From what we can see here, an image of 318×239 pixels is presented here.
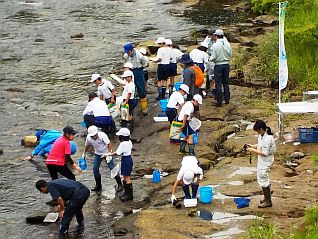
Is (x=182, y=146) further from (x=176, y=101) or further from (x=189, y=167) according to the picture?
(x=189, y=167)

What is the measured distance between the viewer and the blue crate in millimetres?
15008

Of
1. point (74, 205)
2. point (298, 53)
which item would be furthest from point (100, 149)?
point (298, 53)

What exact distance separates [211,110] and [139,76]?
2100 mm

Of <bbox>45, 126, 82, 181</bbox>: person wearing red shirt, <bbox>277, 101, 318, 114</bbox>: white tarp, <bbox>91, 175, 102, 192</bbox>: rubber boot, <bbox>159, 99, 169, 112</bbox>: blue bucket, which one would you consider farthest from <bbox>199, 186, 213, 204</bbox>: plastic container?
<bbox>159, 99, 169, 112</bbox>: blue bucket

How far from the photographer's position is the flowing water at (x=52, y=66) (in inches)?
516

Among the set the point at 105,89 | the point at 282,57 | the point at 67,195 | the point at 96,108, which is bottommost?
the point at 67,195

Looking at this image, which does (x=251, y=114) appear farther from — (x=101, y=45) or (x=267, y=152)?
(x=101, y=45)

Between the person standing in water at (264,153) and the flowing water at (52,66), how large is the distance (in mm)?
2785

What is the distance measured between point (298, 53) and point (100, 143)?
357 inches

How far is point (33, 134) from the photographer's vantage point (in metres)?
17.1

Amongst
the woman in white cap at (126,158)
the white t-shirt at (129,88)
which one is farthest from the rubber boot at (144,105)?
the woman in white cap at (126,158)

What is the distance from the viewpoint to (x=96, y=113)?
16000 mm

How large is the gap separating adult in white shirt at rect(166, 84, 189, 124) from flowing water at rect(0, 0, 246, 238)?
89.8 inches

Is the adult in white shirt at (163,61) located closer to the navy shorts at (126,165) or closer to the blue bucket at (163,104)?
the blue bucket at (163,104)
